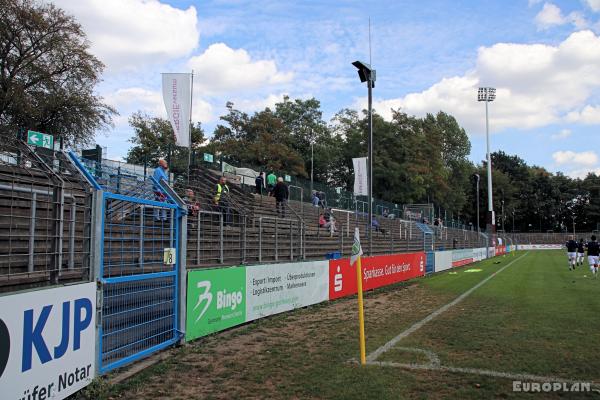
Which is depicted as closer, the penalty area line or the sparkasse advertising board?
the penalty area line

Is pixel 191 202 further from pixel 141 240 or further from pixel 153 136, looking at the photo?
pixel 153 136

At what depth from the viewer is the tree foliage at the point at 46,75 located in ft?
106

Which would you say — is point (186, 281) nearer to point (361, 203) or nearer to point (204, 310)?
point (204, 310)

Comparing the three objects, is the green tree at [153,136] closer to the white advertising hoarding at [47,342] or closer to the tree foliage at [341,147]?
the tree foliage at [341,147]

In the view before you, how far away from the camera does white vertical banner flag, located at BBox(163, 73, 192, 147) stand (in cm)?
1544

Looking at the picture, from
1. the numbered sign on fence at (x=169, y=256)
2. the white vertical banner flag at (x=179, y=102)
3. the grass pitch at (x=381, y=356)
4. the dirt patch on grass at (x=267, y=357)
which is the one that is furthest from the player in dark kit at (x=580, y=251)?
the numbered sign on fence at (x=169, y=256)

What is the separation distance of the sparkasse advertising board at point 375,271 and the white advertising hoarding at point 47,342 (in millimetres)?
9758

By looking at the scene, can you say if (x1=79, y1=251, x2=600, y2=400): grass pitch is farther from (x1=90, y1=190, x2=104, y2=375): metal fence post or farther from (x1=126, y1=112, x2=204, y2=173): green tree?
(x1=126, y1=112, x2=204, y2=173): green tree

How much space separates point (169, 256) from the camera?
7582 millimetres

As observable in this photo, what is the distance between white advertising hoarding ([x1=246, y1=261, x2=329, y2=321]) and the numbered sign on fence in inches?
100

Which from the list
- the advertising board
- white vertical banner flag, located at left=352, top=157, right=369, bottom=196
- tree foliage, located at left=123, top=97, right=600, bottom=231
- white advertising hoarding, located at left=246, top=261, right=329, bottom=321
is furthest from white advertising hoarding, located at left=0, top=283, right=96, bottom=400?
tree foliage, located at left=123, top=97, right=600, bottom=231

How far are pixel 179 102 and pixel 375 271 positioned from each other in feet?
30.0

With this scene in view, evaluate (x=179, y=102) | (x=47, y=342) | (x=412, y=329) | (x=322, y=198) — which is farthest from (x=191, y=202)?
(x=322, y=198)

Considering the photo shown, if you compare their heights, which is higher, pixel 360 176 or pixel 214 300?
pixel 360 176
